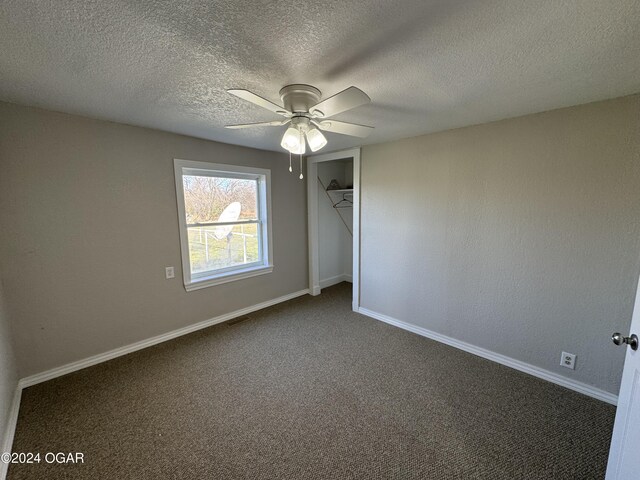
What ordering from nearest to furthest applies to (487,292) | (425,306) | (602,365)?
(602,365)
(487,292)
(425,306)

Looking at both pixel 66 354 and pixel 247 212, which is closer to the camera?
pixel 66 354

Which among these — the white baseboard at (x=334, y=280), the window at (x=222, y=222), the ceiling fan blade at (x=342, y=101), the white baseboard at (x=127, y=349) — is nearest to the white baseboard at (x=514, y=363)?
the white baseboard at (x=334, y=280)

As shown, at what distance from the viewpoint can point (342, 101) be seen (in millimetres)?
1327

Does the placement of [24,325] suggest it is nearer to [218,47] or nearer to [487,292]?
[218,47]

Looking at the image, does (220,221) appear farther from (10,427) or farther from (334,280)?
(334,280)

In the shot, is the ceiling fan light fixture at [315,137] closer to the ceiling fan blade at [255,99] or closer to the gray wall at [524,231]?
the ceiling fan blade at [255,99]

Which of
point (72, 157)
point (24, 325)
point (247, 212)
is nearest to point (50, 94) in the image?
point (72, 157)

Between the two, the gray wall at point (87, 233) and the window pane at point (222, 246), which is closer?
the gray wall at point (87, 233)

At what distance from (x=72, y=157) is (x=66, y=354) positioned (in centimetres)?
166

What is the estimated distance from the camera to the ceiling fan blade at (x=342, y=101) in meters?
1.24

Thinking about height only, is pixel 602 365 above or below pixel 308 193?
below

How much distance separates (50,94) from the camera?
1759mm

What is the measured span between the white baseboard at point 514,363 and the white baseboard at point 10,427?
10.2 feet

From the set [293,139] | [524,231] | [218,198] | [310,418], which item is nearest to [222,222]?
[218,198]
